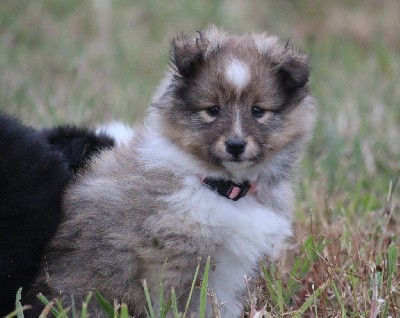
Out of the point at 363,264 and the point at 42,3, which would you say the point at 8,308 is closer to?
the point at 363,264

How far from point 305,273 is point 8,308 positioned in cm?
167

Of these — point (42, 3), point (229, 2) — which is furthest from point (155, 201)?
point (229, 2)

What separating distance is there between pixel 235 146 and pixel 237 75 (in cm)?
36

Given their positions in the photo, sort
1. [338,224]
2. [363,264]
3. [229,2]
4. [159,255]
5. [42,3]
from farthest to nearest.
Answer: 1. [229,2]
2. [42,3]
3. [338,224]
4. [363,264]
5. [159,255]

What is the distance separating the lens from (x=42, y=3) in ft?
30.9

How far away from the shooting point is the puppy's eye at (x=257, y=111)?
388 centimetres

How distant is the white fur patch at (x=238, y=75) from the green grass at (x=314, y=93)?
942mm

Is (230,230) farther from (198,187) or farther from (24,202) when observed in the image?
(24,202)

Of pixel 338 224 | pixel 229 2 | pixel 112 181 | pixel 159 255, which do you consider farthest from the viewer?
pixel 229 2

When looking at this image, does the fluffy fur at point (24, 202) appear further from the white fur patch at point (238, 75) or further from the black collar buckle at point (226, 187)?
the white fur patch at point (238, 75)

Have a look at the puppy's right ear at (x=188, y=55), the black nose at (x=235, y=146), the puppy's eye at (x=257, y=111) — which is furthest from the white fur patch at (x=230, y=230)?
the puppy's right ear at (x=188, y=55)

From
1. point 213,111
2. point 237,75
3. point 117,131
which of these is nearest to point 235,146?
point 213,111

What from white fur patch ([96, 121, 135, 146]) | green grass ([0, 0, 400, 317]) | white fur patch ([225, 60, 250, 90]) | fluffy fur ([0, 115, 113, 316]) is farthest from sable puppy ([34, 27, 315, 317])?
white fur patch ([96, 121, 135, 146])

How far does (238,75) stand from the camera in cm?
383
